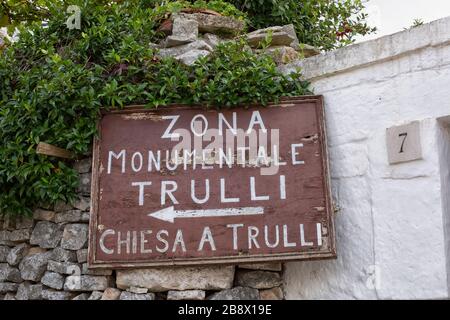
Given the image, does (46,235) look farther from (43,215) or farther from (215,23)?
(215,23)

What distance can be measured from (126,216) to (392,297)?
4.62ft

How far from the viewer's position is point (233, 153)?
310 centimetres

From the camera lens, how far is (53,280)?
3.08 meters

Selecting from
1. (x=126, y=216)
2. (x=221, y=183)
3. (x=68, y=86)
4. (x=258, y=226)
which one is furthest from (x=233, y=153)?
(x=68, y=86)

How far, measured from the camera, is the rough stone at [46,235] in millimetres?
3176

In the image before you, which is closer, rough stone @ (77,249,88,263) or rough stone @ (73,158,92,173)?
rough stone @ (77,249,88,263)

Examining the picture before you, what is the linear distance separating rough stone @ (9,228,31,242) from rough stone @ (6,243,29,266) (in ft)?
0.12

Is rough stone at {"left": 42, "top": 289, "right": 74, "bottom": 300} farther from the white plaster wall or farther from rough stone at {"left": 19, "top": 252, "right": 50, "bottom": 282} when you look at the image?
the white plaster wall

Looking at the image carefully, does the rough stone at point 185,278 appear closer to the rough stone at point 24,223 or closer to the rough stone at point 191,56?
the rough stone at point 24,223

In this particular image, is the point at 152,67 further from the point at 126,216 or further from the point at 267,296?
the point at 267,296

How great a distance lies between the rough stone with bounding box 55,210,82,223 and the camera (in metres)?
3.16

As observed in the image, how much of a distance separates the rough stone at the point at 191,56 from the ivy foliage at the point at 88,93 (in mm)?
65

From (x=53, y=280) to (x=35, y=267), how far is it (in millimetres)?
149

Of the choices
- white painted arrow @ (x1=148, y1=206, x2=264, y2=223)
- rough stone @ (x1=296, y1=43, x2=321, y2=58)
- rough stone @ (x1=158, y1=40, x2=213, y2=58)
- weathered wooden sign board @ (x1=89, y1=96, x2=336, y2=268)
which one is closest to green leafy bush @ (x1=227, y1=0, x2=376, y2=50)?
rough stone @ (x1=296, y1=43, x2=321, y2=58)
